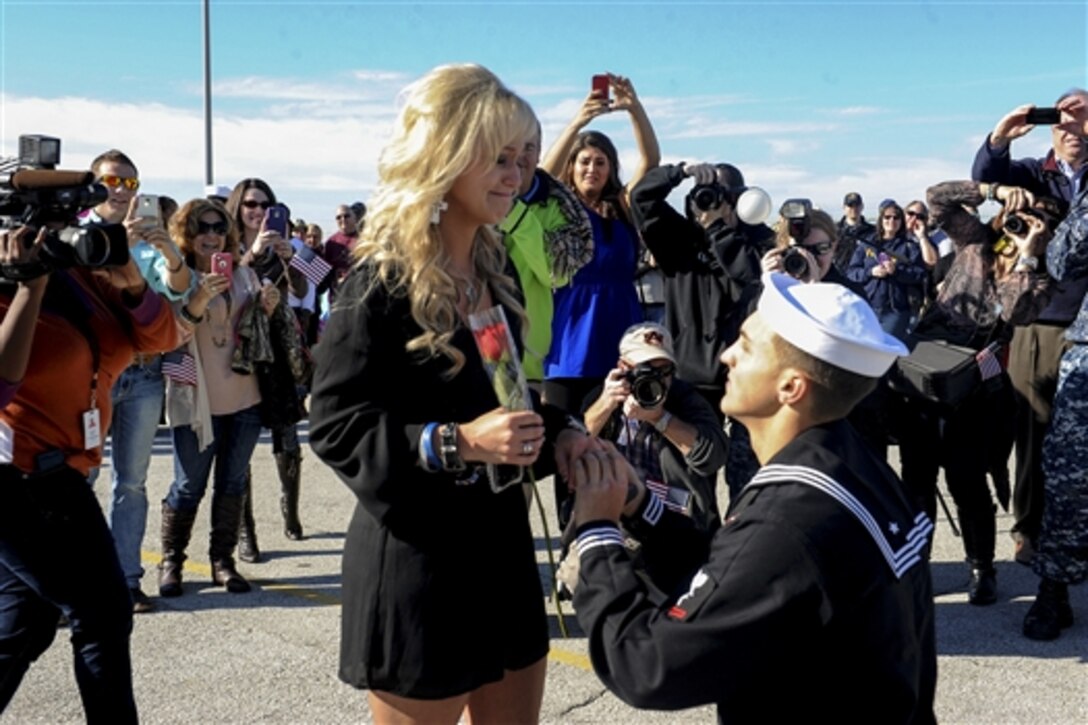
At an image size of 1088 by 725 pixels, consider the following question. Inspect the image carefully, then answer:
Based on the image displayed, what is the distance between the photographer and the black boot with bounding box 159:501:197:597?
219 inches

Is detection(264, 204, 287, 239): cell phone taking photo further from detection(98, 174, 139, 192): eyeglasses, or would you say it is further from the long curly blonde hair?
the long curly blonde hair

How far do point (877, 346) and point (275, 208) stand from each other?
4.55 m

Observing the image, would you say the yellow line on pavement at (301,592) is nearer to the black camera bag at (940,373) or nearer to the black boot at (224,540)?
the black boot at (224,540)

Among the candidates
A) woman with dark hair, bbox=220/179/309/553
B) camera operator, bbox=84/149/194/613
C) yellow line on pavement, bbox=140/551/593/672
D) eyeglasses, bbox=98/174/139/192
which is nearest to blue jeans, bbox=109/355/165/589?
camera operator, bbox=84/149/194/613

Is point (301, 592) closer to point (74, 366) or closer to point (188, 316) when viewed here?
point (188, 316)

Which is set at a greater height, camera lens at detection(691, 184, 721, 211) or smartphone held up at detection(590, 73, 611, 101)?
smartphone held up at detection(590, 73, 611, 101)

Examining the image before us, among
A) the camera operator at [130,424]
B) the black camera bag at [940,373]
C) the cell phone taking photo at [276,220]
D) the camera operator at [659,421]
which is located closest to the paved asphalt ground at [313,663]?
the camera operator at [130,424]

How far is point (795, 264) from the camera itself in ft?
17.3

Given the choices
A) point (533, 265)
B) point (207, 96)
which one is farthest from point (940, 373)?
point (207, 96)

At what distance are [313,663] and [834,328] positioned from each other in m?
3.27

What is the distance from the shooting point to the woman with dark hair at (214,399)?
5.39 metres

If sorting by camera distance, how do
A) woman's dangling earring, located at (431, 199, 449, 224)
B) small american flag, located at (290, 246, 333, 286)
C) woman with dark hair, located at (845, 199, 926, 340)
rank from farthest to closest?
woman with dark hair, located at (845, 199, 926, 340) → small american flag, located at (290, 246, 333, 286) → woman's dangling earring, located at (431, 199, 449, 224)

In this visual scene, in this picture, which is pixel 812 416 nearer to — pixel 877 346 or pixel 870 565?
pixel 877 346

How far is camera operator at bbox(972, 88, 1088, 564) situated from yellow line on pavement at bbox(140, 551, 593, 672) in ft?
9.02
